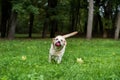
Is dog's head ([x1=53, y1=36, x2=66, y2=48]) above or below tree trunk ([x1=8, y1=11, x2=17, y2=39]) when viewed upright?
above

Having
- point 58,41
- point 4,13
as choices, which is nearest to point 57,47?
point 58,41

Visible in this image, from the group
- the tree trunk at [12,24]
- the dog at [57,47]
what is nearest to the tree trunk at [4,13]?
the tree trunk at [12,24]

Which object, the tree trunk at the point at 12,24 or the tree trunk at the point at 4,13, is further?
the tree trunk at the point at 4,13

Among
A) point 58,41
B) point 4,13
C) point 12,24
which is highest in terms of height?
point 58,41

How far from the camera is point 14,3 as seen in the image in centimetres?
2514

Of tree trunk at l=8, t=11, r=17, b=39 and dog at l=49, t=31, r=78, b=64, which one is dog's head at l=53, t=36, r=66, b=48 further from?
tree trunk at l=8, t=11, r=17, b=39

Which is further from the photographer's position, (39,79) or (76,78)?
(76,78)

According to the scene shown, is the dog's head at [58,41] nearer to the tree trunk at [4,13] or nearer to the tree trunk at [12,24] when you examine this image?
the tree trunk at [12,24]

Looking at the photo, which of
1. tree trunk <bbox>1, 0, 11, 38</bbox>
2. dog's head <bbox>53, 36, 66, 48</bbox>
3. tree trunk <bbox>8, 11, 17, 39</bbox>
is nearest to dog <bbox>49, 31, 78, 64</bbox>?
dog's head <bbox>53, 36, 66, 48</bbox>

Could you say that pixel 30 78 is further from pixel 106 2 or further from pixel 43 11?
pixel 106 2

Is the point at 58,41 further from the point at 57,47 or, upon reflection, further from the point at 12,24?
the point at 12,24

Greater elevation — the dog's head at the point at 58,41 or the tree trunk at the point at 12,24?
the dog's head at the point at 58,41

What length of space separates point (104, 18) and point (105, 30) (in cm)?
127

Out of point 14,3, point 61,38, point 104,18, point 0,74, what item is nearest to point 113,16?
point 104,18
